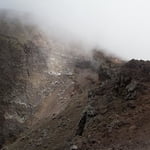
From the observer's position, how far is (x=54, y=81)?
57.1 metres

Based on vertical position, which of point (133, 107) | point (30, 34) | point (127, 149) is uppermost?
point (30, 34)

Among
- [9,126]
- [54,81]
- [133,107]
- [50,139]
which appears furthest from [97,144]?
[54,81]

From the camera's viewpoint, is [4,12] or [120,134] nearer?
[120,134]

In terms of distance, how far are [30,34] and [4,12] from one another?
7.33 m

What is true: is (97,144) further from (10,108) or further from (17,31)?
(17,31)

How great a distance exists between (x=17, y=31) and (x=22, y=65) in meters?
6.64

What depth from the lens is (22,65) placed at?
190ft

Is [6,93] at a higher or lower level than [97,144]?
higher

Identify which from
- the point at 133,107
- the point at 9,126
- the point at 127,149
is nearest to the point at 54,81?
the point at 9,126

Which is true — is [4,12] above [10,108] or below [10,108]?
above

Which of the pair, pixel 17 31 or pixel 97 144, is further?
pixel 17 31

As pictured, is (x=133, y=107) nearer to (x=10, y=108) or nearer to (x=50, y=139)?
(x=50, y=139)

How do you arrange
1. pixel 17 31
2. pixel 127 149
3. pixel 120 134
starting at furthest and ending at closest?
pixel 17 31
pixel 120 134
pixel 127 149

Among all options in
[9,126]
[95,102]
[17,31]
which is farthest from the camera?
[17,31]
